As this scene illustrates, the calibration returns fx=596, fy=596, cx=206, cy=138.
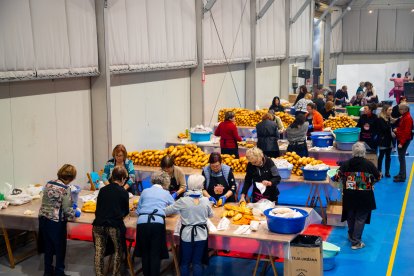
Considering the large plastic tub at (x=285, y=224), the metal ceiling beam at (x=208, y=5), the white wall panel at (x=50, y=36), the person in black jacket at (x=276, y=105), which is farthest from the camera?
the person in black jacket at (x=276, y=105)

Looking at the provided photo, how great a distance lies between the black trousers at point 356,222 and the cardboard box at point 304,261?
2.24m

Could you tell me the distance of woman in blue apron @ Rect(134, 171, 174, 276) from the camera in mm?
7098

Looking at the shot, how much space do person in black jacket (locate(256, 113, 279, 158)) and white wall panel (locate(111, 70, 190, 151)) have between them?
2.67 metres

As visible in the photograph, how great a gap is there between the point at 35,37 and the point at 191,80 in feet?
22.2

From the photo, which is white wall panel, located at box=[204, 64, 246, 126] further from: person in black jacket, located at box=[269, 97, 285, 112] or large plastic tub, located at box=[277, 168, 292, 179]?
large plastic tub, located at box=[277, 168, 292, 179]

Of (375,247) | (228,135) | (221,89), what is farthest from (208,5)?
(375,247)

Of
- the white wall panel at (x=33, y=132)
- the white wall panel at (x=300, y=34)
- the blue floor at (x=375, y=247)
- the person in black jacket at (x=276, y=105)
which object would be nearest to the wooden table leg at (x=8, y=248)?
the white wall panel at (x=33, y=132)

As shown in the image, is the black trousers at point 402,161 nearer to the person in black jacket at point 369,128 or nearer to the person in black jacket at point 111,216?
the person in black jacket at point 369,128

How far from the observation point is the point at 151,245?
7.16 meters

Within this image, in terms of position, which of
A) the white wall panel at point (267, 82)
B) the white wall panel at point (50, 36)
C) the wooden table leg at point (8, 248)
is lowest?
Answer: the wooden table leg at point (8, 248)

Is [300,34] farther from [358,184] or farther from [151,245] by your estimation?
[151,245]

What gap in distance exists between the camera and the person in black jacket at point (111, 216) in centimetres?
717

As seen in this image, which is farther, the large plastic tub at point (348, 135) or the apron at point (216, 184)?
the large plastic tub at point (348, 135)

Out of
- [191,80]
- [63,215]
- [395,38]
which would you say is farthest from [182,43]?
[395,38]
